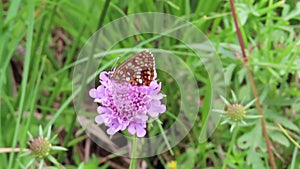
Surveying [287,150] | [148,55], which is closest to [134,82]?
[148,55]

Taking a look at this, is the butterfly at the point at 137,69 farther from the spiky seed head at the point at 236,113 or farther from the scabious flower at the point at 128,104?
the spiky seed head at the point at 236,113

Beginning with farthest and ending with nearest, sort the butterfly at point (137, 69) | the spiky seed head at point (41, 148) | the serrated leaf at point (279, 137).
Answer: the serrated leaf at point (279, 137)
the spiky seed head at point (41, 148)
the butterfly at point (137, 69)

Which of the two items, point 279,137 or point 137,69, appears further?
point 279,137

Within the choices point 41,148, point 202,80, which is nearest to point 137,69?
point 41,148

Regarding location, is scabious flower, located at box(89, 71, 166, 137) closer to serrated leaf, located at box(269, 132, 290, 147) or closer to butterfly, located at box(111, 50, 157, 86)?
butterfly, located at box(111, 50, 157, 86)

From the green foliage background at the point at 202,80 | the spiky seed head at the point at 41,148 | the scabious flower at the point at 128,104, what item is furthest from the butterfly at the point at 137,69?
the green foliage background at the point at 202,80

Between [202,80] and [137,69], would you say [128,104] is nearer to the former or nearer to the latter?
[137,69]
